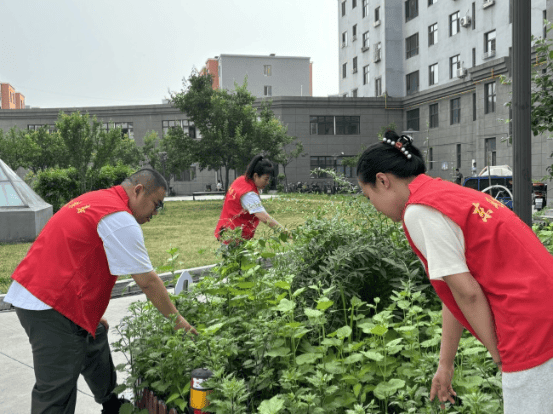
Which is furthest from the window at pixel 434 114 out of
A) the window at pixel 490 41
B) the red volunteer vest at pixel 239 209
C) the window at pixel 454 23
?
the red volunteer vest at pixel 239 209

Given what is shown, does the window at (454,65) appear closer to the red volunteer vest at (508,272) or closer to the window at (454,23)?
the window at (454,23)

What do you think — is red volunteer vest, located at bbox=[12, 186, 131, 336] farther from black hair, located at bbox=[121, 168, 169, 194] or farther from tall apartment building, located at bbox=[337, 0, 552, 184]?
tall apartment building, located at bbox=[337, 0, 552, 184]

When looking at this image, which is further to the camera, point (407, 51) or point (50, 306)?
point (407, 51)

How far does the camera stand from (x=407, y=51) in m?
43.8

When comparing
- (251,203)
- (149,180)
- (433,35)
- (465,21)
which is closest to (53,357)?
(149,180)

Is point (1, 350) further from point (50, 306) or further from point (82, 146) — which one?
point (82, 146)

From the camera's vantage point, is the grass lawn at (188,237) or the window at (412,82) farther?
the window at (412,82)

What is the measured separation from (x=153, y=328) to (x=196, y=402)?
3.10 ft

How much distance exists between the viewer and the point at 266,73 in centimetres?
6812

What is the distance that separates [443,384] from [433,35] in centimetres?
4142

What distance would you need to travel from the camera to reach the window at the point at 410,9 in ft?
140

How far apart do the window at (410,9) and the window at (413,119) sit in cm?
720

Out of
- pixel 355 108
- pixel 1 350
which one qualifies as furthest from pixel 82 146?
pixel 355 108

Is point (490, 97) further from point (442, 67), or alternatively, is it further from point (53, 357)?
point (53, 357)
